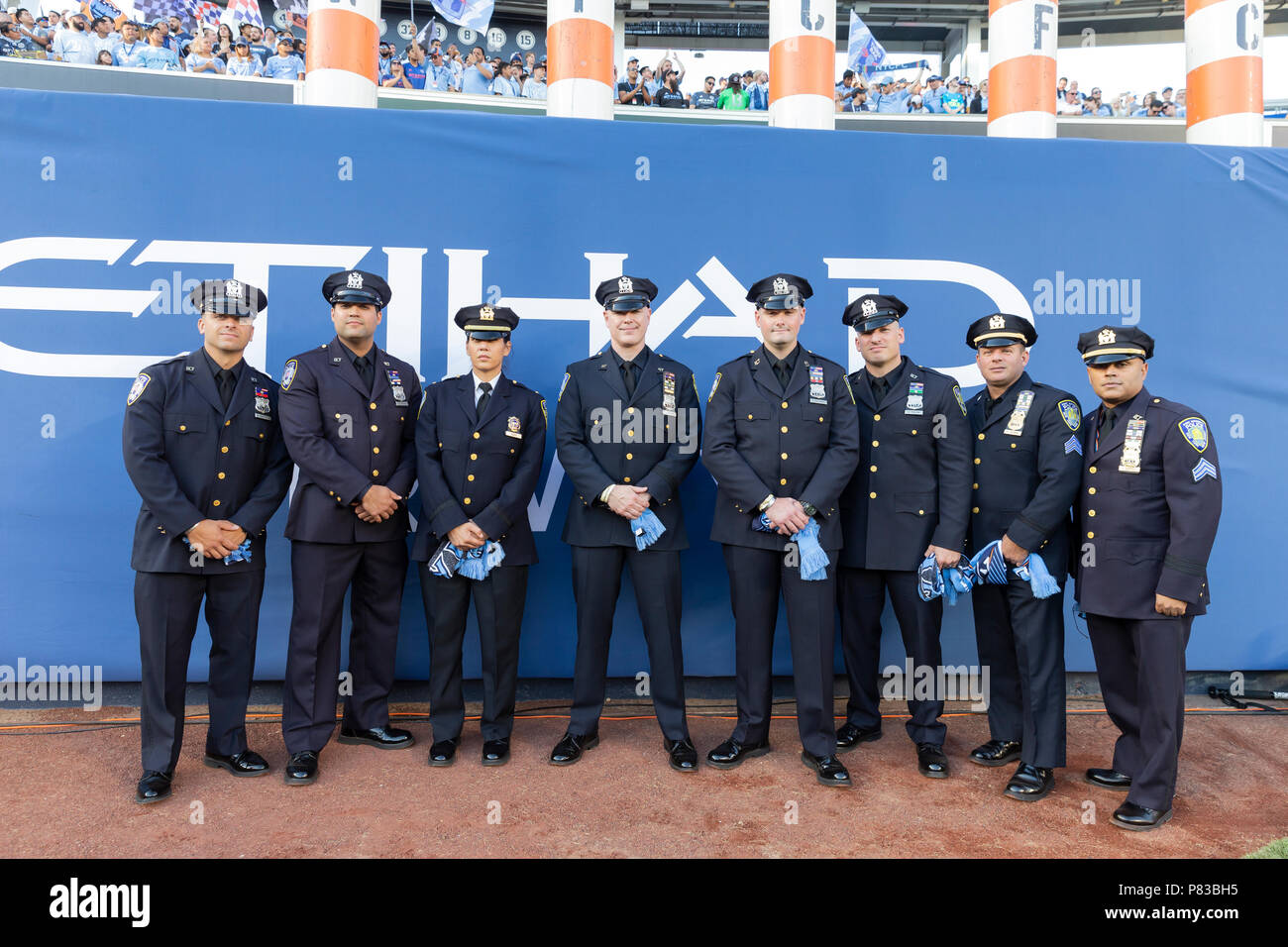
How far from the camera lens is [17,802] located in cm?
299

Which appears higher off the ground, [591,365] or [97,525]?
[591,365]

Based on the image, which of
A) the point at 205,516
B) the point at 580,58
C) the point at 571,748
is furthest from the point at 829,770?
the point at 580,58

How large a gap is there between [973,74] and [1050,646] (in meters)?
15.8

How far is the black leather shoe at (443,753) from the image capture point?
3.34 metres

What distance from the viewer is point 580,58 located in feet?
15.7

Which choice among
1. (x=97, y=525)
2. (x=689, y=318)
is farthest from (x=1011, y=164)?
(x=97, y=525)

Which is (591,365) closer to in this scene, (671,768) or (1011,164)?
(671,768)

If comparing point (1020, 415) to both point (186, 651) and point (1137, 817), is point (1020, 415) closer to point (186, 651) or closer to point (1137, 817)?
point (1137, 817)

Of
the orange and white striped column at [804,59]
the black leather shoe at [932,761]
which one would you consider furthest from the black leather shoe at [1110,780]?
the orange and white striped column at [804,59]

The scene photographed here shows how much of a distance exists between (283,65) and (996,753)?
10967 mm

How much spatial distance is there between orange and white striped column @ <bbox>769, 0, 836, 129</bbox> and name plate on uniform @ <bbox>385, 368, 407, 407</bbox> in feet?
11.9

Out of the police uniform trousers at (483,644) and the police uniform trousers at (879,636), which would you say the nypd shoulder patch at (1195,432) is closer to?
the police uniform trousers at (879,636)

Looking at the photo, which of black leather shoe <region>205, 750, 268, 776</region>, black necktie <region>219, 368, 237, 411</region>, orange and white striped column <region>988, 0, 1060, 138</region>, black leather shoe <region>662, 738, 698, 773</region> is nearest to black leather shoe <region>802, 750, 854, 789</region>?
black leather shoe <region>662, 738, 698, 773</region>

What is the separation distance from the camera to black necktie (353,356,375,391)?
347cm
